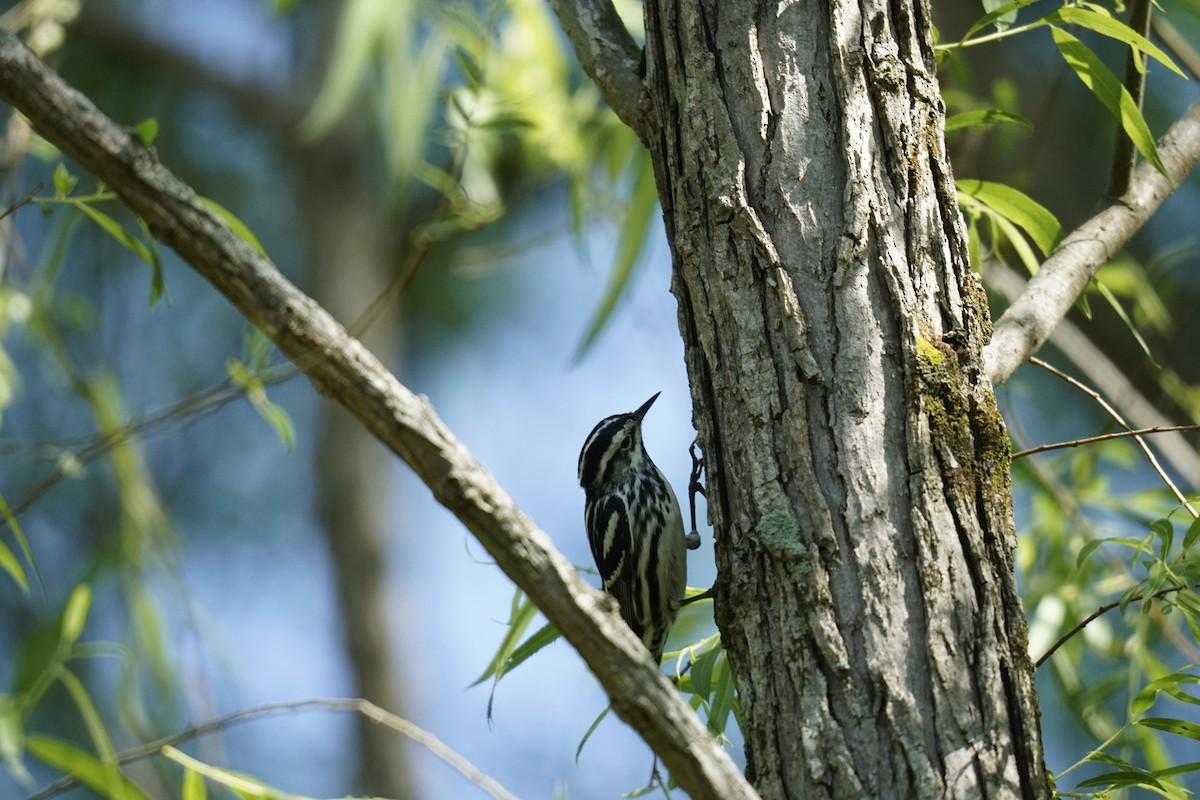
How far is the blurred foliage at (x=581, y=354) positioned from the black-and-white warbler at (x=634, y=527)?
0.13 metres

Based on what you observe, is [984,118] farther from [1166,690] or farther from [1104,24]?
[1166,690]

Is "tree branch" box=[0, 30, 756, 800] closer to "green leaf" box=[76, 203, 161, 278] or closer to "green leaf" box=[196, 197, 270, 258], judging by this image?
"green leaf" box=[196, 197, 270, 258]

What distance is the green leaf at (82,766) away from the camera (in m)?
1.64

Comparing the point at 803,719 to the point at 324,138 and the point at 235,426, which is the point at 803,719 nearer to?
the point at 324,138

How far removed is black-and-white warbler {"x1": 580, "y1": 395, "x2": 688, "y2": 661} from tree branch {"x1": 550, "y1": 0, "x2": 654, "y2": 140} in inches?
61.9

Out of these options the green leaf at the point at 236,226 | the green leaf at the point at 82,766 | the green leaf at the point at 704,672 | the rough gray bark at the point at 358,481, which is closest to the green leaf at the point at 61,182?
the green leaf at the point at 236,226

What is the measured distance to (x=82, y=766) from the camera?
1.64 meters

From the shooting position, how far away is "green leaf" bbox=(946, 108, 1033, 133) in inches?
87.3

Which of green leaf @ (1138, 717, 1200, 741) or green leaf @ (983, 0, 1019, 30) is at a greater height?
green leaf @ (983, 0, 1019, 30)

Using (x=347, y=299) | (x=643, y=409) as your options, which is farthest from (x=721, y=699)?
(x=347, y=299)

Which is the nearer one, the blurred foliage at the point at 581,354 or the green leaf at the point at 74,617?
the blurred foliage at the point at 581,354

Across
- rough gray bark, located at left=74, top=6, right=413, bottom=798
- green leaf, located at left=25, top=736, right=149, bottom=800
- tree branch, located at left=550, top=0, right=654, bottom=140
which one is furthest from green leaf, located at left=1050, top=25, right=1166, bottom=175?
rough gray bark, located at left=74, top=6, right=413, bottom=798

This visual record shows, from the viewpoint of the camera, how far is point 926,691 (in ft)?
5.52

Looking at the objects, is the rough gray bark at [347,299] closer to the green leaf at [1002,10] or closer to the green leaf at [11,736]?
the green leaf at [11,736]
